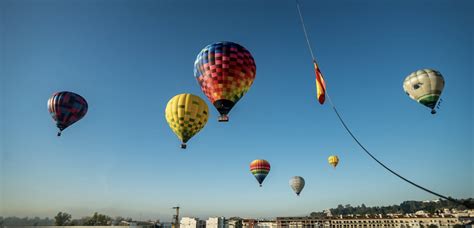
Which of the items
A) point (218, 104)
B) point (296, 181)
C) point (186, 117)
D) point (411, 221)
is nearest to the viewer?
point (218, 104)

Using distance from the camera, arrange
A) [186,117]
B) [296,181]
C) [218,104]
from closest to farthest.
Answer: [218,104], [186,117], [296,181]

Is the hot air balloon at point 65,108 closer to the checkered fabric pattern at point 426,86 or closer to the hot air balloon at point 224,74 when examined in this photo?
the hot air balloon at point 224,74

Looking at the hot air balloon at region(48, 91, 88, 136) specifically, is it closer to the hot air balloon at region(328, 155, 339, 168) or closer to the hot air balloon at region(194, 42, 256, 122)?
the hot air balloon at region(194, 42, 256, 122)

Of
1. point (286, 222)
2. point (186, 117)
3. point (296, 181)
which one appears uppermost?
point (186, 117)

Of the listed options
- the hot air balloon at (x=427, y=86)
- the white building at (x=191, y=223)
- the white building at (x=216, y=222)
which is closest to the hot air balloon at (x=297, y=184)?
the hot air balloon at (x=427, y=86)

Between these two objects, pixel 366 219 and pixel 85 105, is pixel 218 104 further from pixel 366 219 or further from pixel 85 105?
→ pixel 366 219

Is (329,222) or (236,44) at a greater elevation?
(236,44)

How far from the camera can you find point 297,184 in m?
59.3

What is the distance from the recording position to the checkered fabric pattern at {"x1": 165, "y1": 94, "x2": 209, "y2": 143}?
2275 centimetres

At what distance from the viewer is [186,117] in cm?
2273

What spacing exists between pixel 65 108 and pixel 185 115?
14.5 meters

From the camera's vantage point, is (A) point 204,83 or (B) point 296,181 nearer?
(A) point 204,83

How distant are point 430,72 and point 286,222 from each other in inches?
4277

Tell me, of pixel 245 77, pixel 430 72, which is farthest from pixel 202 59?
pixel 430 72
